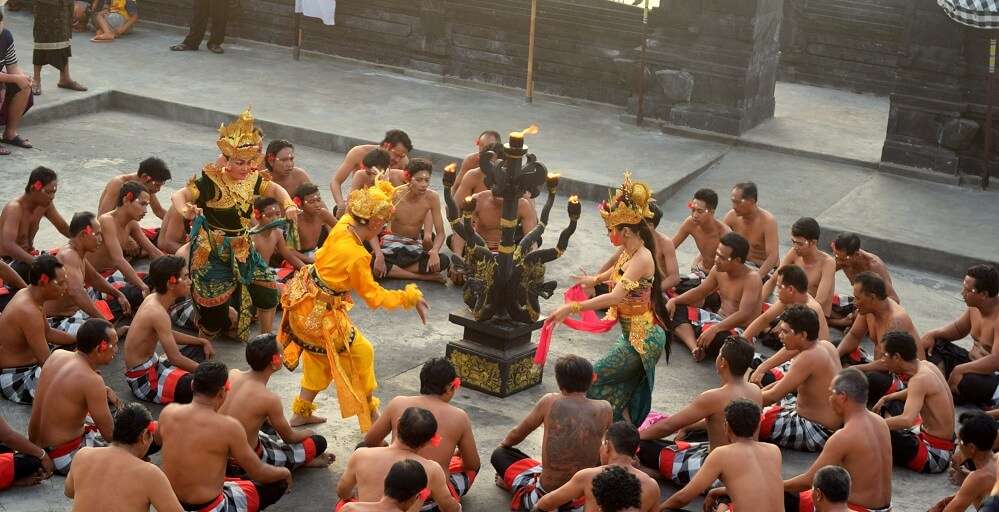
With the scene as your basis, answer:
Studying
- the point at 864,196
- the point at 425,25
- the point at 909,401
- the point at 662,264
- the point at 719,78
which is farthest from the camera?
the point at 425,25

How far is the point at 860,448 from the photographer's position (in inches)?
288

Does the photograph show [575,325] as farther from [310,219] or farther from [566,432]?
[310,219]

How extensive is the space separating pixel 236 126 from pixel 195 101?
6.65m

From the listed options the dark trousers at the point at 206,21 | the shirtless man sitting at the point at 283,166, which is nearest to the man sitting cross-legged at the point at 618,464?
the shirtless man sitting at the point at 283,166

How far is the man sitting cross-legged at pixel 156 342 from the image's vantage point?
28.5 feet

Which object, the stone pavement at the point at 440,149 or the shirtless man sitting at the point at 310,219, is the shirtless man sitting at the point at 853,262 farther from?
the shirtless man sitting at the point at 310,219

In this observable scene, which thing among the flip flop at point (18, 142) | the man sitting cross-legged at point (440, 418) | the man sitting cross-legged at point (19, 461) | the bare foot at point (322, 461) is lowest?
the bare foot at point (322, 461)

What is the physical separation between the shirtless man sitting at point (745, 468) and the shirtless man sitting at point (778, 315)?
81.9 inches

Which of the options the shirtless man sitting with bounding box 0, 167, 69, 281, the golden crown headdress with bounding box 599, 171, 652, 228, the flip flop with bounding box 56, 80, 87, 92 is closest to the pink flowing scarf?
the golden crown headdress with bounding box 599, 171, 652, 228

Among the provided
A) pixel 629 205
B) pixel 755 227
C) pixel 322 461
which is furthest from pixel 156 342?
pixel 755 227

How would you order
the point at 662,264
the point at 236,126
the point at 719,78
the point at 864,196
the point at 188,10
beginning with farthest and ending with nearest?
the point at 188,10, the point at 719,78, the point at 864,196, the point at 662,264, the point at 236,126

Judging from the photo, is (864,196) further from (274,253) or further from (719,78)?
(274,253)

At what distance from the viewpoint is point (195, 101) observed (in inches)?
635

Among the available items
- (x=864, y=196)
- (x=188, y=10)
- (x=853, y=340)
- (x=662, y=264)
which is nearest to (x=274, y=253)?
(x=662, y=264)
